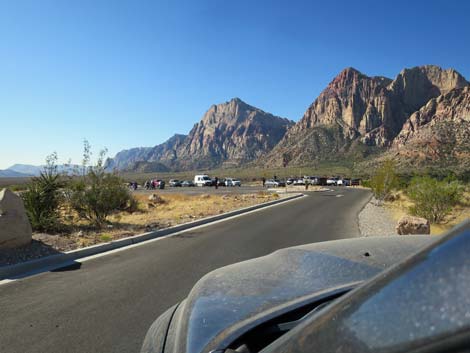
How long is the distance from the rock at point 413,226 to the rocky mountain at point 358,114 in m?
116

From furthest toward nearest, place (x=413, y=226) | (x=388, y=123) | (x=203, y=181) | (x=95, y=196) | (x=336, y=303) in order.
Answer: (x=388, y=123) < (x=203, y=181) < (x=95, y=196) < (x=413, y=226) < (x=336, y=303)

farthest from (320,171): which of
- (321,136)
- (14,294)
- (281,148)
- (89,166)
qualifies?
(14,294)

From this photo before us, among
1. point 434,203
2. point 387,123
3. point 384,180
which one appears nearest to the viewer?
point 434,203

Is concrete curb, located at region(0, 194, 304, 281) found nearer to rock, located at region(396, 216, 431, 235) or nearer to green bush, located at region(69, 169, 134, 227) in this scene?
green bush, located at region(69, 169, 134, 227)

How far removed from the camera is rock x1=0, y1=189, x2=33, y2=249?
7770 millimetres

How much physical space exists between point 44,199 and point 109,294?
750 centimetres

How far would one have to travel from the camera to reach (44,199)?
11156 mm

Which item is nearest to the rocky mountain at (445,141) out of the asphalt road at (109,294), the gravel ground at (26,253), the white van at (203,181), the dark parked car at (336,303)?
the white van at (203,181)

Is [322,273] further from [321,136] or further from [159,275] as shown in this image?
[321,136]

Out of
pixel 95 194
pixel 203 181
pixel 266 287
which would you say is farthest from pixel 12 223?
pixel 203 181

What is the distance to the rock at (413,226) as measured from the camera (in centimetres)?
952

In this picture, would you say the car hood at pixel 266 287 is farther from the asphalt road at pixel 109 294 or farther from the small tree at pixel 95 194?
the small tree at pixel 95 194

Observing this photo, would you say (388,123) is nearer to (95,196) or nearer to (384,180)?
(384,180)

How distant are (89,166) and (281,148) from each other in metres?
148
